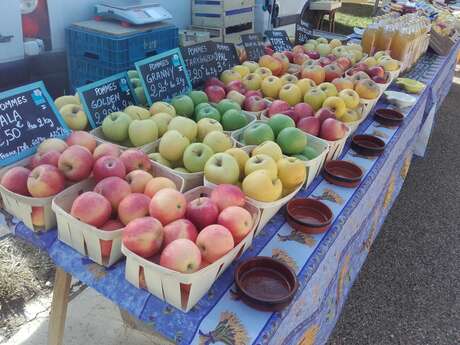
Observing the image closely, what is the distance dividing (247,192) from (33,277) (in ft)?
5.60

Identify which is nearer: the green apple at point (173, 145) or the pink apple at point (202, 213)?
the pink apple at point (202, 213)

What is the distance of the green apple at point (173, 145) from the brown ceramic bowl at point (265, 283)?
1.75 feet

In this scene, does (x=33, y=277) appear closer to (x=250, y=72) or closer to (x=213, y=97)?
(x=213, y=97)

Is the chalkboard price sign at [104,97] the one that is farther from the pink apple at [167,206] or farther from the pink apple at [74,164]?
the pink apple at [167,206]

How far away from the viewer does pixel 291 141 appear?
1.61 meters

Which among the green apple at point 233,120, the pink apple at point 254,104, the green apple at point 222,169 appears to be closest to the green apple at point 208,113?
the green apple at point 233,120

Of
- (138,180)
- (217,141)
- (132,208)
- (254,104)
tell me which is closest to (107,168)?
(138,180)

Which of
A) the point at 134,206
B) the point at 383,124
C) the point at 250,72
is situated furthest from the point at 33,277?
the point at 383,124

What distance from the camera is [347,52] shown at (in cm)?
298

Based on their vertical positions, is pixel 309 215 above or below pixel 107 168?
below

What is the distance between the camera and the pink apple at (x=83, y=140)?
150 cm

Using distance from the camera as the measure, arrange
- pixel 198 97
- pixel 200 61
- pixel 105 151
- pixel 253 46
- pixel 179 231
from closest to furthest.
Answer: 1. pixel 179 231
2. pixel 105 151
3. pixel 198 97
4. pixel 200 61
5. pixel 253 46

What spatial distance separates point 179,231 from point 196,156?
1.39 feet

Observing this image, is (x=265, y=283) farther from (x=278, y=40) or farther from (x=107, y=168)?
(x=278, y=40)
